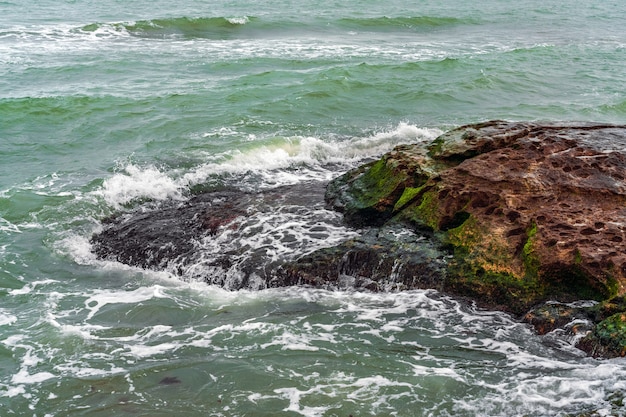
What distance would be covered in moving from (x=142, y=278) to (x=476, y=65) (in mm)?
17604

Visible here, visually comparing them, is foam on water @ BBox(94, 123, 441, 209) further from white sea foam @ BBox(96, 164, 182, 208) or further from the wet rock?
the wet rock

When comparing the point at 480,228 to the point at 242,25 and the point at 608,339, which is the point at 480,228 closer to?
the point at 608,339

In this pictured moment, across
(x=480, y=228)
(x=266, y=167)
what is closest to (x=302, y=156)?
(x=266, y=167)

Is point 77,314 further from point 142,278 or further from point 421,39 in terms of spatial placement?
point 421,39

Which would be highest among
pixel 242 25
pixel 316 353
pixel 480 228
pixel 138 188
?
pixel 242 25

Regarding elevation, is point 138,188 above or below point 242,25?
below

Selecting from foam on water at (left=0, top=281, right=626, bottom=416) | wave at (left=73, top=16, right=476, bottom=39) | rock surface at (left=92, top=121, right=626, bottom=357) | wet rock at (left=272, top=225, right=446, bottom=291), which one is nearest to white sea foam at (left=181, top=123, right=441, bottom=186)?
rock surface at (left=92, top=121, right=626, bottom=357)

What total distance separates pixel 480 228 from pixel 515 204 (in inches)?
22.7

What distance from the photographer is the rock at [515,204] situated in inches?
300

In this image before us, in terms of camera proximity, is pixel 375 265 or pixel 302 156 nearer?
pixel 375 265

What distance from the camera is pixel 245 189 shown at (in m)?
11.8

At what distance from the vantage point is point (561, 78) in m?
22.0

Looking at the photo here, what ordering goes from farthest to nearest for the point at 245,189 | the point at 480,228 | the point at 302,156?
the point at 302,156 → the point at 245,189 → the point at 480,228

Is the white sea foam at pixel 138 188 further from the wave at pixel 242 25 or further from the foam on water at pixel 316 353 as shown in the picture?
the wave at pixel 242 25
